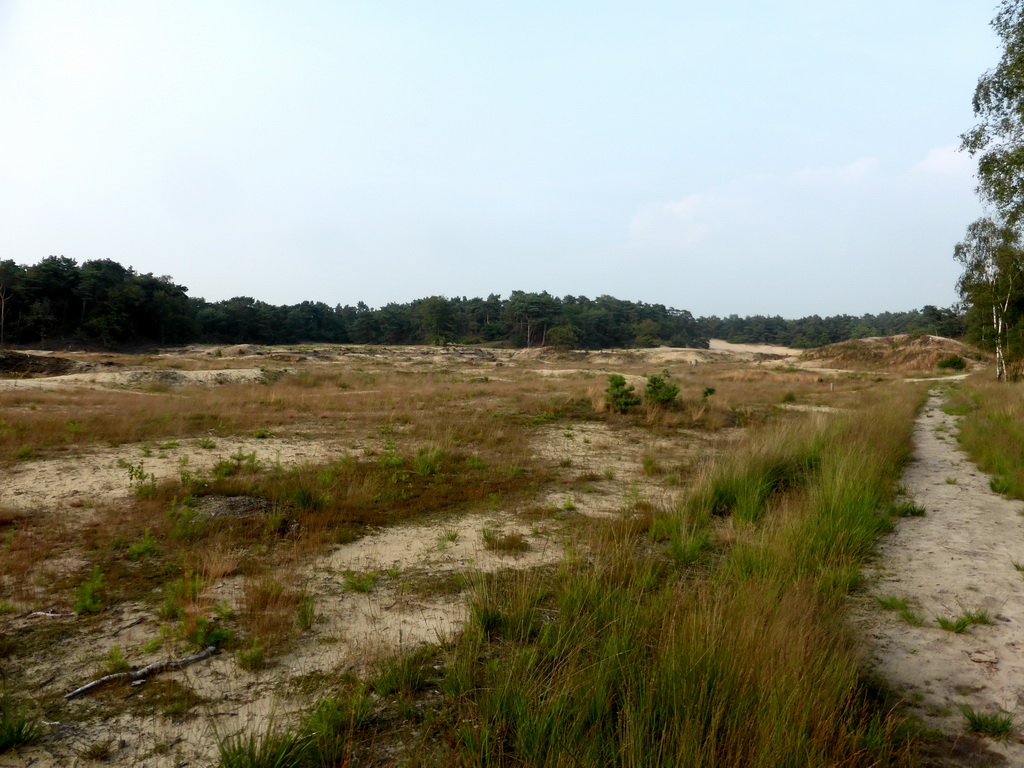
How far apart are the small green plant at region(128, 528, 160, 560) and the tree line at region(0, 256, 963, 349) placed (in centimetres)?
5602

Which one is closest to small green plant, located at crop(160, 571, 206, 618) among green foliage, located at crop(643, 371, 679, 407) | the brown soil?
green foliage, located at crop(643, 371, 679, 407)

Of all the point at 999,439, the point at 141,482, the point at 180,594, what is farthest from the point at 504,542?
the point at 999,439

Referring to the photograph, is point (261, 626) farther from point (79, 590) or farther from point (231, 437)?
point (231, 437)

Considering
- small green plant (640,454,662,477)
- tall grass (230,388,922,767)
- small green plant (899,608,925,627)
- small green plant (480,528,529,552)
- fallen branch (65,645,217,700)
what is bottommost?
small green plant (640,454,662,477)

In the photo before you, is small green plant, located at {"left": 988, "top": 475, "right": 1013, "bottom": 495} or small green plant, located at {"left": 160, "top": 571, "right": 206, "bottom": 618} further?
small green plant, located at {"left": 988, "top": 475, "right": 1013, "bottom": 495}

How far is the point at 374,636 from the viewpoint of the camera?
4.03m

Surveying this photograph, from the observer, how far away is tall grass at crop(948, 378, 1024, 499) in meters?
8.45

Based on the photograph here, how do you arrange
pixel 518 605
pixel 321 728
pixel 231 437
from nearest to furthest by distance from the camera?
pixel 321 728
pixel 518 605
pixel 231 437

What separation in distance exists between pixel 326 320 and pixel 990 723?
98470mm

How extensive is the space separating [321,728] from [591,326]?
92885 mm

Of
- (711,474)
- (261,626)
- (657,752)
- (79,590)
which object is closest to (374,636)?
(261,626)

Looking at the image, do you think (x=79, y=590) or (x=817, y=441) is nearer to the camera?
(x=79, y=590)

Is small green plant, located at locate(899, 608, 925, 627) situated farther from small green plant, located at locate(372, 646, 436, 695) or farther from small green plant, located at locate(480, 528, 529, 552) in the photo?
small green plant, located at locate(372, 646, 436, 695)

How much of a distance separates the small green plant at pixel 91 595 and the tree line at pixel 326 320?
56978 millimetres
